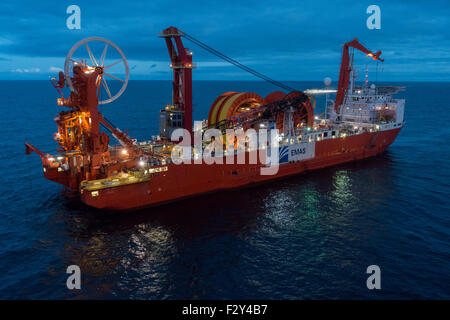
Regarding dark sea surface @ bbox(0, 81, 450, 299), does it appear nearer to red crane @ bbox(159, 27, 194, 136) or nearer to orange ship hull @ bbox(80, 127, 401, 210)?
orange ship hull @ bbox(80, 127, 401, 210)

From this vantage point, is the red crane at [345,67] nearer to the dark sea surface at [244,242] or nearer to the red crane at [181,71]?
the dark sea surface at [244,242]

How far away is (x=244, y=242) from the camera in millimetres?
25953

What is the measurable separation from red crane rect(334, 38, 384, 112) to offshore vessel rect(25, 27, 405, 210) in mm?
160

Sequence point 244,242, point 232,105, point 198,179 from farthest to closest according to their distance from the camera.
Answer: point 232,105 → point 198,179 → point 244,242

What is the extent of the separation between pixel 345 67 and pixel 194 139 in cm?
2933


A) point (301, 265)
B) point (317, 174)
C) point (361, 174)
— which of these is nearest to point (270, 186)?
point (317, 174)

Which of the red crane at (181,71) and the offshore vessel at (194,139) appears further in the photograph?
the red crane at (181,71)

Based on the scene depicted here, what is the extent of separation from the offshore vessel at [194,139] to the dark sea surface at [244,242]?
7.22 feet

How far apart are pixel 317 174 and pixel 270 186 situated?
8284mm

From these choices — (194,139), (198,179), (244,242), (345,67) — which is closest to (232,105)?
(194,139)

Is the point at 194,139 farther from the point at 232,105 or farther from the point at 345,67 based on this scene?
the point at 345,67

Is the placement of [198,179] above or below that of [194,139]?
below

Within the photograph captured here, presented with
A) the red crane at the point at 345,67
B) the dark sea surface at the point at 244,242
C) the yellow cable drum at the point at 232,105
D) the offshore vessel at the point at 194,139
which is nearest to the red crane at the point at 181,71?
the offshore vessel at the point at 194,139

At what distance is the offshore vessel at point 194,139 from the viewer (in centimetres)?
3075
